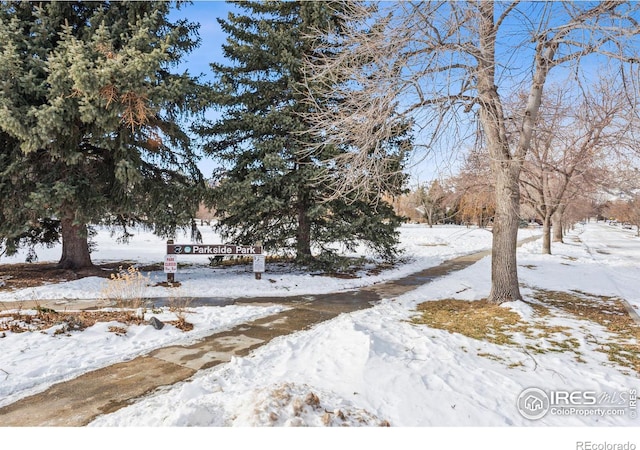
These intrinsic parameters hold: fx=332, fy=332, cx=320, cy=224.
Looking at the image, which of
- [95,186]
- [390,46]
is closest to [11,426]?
[390,46]

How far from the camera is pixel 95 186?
9.05m

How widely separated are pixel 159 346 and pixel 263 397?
252cm

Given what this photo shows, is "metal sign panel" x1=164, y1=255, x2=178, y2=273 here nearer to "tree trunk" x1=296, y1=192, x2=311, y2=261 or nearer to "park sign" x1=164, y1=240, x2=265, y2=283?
"park sign" x1=164, y1=240, x2=265, y2=283

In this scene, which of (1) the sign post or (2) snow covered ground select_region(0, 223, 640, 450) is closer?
(2) snow covered ground select_region(0, 223, 640, 450)

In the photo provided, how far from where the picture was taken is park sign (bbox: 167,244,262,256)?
959 centimetres

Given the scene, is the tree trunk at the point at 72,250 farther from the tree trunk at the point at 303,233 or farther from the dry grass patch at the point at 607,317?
the dry grass patch at the point at 607,317

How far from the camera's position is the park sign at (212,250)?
9.59 m

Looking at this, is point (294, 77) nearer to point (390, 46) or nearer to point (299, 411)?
point (390, 46)

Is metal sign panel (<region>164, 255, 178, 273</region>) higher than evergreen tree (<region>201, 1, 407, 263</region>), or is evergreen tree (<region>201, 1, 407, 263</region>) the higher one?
evergreen tree (<region>201, 1, 407, 263</region>)
